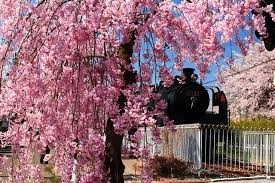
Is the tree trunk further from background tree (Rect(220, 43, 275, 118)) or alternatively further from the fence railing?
background tree (Rect(220, 43, 275, 118))

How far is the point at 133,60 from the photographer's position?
5176 millimetres

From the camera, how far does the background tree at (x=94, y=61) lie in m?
4.65

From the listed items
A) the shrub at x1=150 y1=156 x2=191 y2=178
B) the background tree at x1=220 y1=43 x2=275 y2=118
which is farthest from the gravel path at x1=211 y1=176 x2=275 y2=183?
the background tree at x1=220 y1=43 x2=275 y2=118

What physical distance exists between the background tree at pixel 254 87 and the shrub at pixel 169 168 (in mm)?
15635

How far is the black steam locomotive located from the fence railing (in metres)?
2.89

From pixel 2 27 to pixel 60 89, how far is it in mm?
1008

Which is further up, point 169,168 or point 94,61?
point 94,61

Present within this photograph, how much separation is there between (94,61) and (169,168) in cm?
926

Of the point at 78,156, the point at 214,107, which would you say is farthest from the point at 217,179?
the point at 78,156

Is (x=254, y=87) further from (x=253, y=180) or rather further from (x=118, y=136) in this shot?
(x=118, y=136)

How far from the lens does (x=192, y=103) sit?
63.3 feet

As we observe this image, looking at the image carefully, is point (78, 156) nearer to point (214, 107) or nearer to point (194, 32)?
point (194, 32)

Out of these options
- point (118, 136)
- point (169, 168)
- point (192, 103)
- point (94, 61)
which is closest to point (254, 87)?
point (192, 103)

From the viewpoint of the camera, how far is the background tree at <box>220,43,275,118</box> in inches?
1205
